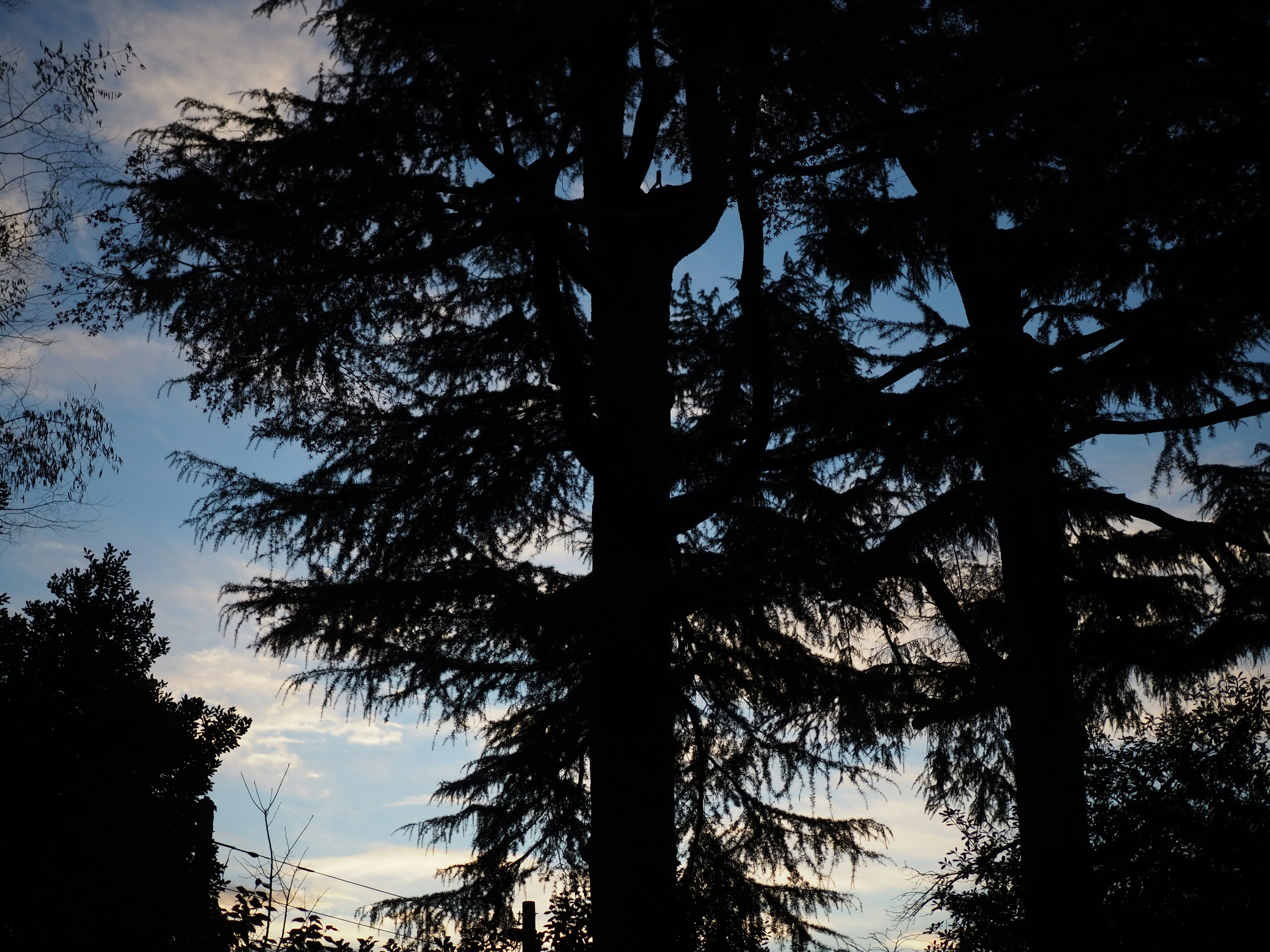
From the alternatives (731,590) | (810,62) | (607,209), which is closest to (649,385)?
(731,590)

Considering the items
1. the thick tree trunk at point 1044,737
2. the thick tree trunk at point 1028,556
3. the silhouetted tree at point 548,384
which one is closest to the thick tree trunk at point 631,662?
the silhouetted tree at point 548,384

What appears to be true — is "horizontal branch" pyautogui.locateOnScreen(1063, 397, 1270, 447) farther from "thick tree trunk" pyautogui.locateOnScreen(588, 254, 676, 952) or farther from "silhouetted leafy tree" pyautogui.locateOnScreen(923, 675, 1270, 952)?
"thick tree trunk" pyautogui.locateOnScreen(588, 254, 676, 952)

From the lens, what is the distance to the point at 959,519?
32.7ft

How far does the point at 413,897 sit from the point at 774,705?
15.9 ft

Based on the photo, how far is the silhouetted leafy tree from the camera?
591 centimetres

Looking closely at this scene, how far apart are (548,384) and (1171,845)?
6.27 meters

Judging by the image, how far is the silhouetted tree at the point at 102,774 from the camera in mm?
6871

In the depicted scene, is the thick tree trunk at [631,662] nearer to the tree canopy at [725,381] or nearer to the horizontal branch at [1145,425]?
the tree canopy at [725,381]

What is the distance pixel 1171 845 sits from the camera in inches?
250

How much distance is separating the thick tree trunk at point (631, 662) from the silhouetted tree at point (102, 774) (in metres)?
2.81

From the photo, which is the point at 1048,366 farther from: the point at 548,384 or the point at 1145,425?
the point at 548,384

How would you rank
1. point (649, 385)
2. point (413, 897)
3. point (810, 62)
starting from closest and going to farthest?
point (810, 62) < point (649, 385) < point (413, 897)

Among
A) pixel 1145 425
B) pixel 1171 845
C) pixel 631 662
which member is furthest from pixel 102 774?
pixel 1145 425

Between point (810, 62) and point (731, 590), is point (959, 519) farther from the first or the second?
point (810, 62)
